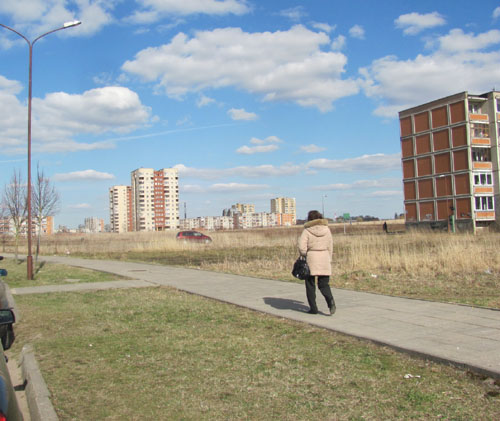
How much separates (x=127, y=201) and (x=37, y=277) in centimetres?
15226

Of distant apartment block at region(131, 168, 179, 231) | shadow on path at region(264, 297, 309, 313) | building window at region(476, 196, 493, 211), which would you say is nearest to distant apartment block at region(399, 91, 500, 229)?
building window at region(476, 196, 493, 211)

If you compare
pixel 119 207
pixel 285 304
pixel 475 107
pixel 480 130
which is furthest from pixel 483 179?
pixel 119 207

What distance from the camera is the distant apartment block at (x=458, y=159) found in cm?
5006

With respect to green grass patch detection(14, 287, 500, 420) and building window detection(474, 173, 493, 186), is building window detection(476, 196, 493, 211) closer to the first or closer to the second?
building window detection(474, 173, 493, 186)

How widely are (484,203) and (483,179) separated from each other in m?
2.57

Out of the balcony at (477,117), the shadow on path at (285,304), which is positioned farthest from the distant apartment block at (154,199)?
the shadow on path at (285,304)

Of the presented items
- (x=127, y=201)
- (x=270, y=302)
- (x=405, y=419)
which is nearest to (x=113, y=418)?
(x=405, y=419)

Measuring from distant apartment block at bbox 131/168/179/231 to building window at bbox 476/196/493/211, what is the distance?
9151cm

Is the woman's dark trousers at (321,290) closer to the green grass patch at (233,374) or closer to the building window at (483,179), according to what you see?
the green grass patch at (233,374)

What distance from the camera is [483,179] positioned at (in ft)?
167

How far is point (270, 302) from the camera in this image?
30.8ft

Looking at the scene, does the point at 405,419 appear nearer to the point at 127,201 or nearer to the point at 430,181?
the point at 430,181

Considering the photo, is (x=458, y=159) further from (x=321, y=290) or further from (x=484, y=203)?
(x=321, y=290)

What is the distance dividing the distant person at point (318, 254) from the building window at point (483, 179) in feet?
158
